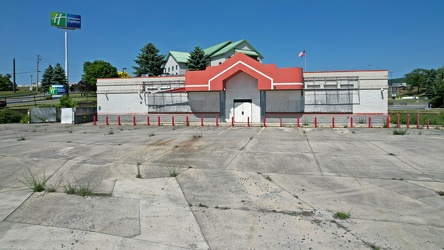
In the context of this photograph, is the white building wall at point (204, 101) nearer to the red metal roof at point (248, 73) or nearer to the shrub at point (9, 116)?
the red metal roof at point (248, 73)

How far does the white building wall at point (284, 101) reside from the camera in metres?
31.6

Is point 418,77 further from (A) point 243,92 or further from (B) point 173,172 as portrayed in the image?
(B) point 173,172

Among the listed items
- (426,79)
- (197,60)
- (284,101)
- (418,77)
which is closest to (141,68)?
(197,60)

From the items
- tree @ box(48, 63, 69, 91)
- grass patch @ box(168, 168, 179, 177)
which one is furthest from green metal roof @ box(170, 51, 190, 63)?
grass patch @ box(168, 168, 179, 177)

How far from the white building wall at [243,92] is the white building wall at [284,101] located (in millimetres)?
1231

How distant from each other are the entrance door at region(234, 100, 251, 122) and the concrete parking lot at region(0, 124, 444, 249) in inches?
744

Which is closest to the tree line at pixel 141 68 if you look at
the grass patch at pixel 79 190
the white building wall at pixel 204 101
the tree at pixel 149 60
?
the tree at pixel 149 60

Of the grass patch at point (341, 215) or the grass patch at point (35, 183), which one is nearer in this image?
the grass patch at point (341, 215)

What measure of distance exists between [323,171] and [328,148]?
5.02 metres

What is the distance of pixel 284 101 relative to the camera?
105 feet

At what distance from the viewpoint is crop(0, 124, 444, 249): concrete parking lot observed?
563 centimetres

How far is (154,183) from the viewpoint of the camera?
929cm

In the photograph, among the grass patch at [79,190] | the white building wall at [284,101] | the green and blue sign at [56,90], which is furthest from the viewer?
the green and blue sign at [56,90]

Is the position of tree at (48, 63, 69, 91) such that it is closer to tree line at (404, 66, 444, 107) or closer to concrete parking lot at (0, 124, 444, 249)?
concrete parking lot at (0, 124, 444, 249)
